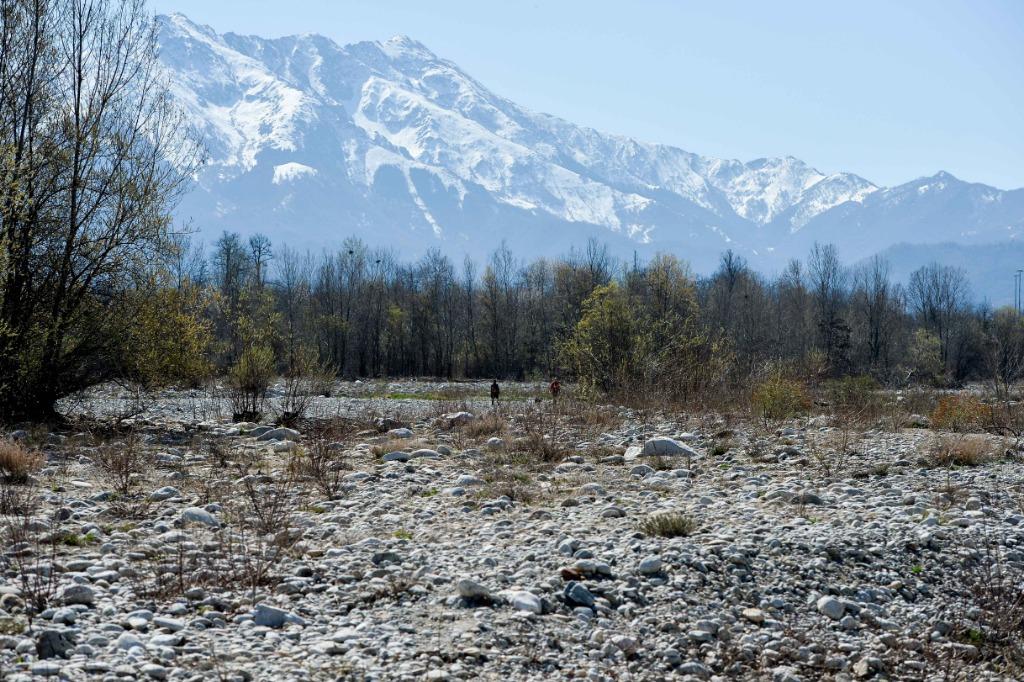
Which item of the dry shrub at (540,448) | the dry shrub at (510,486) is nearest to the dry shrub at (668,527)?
the dry shrub at (510,486)

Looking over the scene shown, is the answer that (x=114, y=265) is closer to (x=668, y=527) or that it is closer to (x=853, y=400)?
(x=668, y=527)

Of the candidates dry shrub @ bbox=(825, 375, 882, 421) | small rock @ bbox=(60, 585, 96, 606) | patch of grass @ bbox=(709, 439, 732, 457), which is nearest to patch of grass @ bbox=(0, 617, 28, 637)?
small rock @ bbox=(60, 585, 96, 606)

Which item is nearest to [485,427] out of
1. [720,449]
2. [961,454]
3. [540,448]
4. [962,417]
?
[540,448]

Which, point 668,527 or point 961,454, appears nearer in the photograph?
point 668,527

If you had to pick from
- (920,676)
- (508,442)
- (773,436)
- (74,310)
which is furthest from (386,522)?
(74,310)

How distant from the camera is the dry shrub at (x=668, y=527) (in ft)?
27.8

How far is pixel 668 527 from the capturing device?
8492 millimetres

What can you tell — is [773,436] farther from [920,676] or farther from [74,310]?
[74,310]

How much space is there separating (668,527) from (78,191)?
14.5 metres

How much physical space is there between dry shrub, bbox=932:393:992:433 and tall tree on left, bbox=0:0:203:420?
17.1 metres

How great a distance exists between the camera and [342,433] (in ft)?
51.9

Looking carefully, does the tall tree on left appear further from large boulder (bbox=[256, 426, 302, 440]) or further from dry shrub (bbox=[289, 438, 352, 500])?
dry shrub (bbox=[289, 438, 352, 500])

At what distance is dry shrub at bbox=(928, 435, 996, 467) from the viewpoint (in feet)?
42.9

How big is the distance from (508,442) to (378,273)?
7055 cm
